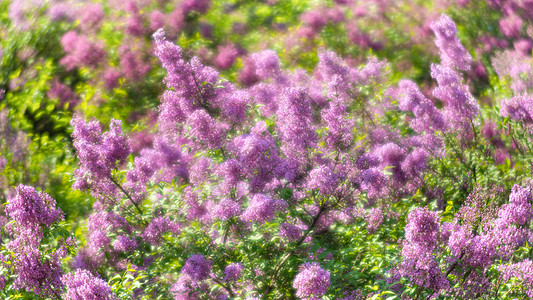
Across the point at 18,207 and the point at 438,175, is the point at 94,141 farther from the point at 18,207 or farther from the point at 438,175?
the point at 438,175

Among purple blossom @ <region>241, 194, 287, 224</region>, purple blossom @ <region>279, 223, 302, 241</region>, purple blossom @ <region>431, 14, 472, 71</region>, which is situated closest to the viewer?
purple blossom @ <region>241, 194, 287, 224</region>

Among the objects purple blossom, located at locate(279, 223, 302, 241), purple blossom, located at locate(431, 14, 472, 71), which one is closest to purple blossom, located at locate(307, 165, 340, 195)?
purple blossom, located at locate(279, 223, 302, 241)

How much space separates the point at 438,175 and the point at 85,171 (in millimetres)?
2810

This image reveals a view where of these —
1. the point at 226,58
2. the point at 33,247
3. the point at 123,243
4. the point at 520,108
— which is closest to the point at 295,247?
the point at 123,243

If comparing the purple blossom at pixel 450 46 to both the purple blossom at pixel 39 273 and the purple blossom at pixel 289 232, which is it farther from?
the purple blossom at pixel 39 273

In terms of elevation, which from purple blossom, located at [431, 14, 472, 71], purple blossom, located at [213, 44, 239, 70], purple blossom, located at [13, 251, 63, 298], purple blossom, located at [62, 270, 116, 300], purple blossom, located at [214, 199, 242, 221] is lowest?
purple blossom, located at [213, 44, 239, 70]

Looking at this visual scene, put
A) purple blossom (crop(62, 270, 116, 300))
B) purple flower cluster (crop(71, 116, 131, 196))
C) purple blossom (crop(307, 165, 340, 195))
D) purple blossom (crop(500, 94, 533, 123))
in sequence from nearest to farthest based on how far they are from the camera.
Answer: purple blossom (crop(62, 270, 116, 300)) < purple blossom (crop(307, 165, 340, 195)) < purple flower cluster (crop(71, 116, 131, 196)) < purple blossom (crop(500, 94, 533, 123))

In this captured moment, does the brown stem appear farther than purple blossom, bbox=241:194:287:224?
Yes

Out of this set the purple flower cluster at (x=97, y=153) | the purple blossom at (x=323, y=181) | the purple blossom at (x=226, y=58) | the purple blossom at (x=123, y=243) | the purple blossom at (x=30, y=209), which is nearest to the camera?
the purple blossom at (x=30, y=209)

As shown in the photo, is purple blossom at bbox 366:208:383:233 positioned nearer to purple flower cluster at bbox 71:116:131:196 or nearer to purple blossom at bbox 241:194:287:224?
purple blossom at bbox 241:194:287:224

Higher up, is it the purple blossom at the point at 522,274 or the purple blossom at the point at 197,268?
the purple blossom at the point at 522,274

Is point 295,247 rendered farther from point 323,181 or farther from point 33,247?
point 33,247

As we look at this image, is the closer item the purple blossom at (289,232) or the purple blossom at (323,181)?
the purple blossom at (323,181)

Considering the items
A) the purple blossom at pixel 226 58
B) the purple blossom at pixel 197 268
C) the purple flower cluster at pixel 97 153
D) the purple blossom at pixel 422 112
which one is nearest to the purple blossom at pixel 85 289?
the purple blossom at pixel 197 268
